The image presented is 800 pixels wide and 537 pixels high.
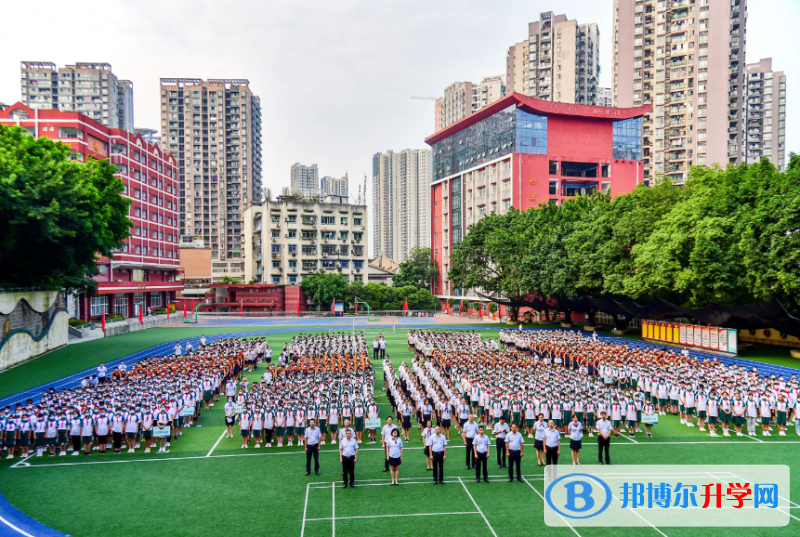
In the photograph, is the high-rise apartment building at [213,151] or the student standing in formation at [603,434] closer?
the student standing in formation at [603,434]

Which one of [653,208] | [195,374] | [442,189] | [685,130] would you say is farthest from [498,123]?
[195,374]

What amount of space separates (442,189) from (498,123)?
53.2 feet

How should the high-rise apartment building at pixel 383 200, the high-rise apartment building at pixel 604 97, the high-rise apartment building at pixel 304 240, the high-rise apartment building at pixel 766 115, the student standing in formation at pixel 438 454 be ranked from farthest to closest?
the high-rise apartment building at pixel 383 200, the high-rise apartment building at pixel 604 97, the high-rise apartment building at pixel 766 115, the high-rise apartment building at pixel 304 240, the student standing in formation at pixel 438 454

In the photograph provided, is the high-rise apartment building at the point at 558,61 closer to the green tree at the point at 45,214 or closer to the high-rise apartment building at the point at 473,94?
the high-rise apartment building at the point at 473,94

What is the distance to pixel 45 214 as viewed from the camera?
82.3 ft

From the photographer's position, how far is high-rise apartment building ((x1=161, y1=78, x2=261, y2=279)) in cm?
10869

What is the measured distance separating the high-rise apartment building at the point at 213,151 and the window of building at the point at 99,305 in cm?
5449

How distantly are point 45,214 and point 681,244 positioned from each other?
110ft

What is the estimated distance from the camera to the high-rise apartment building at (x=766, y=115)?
98.2 m

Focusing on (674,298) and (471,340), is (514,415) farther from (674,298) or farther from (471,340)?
(674,298)

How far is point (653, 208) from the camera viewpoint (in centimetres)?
3438

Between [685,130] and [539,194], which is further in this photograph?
[685,130]

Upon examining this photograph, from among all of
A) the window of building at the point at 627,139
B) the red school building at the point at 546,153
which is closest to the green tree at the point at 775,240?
the red school building at the point at 546,153

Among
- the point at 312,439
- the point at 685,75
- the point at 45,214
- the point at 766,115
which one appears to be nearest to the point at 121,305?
the point at 45,214
